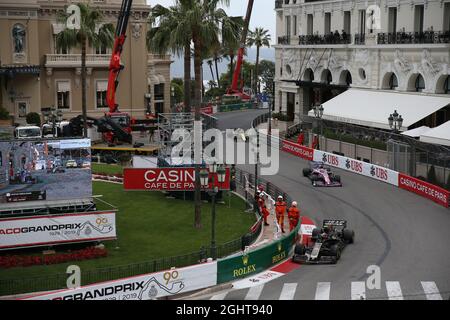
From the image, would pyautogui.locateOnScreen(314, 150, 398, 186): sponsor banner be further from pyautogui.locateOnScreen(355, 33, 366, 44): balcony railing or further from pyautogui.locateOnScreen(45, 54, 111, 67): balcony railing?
pyautogui.locateOnScreen(45, 54, 111, 67): balcony railing

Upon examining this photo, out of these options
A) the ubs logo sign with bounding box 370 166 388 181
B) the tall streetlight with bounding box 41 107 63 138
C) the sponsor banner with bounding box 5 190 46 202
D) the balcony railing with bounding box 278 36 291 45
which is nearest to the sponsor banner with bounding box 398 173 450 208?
the ubs logo sign with bounding box 370 166 388 181

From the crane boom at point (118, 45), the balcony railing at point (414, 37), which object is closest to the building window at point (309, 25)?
the balcony railing at point (414, 37)

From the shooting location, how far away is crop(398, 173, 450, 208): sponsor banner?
4178 centimetres

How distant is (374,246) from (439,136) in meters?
15.0

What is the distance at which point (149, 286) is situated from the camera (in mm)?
26438

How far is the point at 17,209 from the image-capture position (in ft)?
107

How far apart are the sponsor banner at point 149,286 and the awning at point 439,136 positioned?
22.6 metres

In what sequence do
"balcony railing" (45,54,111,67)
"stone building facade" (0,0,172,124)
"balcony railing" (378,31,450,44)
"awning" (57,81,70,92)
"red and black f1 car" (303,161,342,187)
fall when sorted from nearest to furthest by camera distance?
1. "red and black f1 car" (303,161,342,187)
2. "balcony railing" (378,31,450,44)
3. "stone building facade" (0,0,172,124)
4. "balcony railing" (45,54,111,67)
5. "awning" (57,81,70,92)

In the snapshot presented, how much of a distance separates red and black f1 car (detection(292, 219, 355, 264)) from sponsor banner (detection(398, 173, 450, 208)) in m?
9.28

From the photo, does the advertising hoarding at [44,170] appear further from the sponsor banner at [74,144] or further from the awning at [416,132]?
the awning at [416,132]

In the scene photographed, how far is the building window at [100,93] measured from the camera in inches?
2889

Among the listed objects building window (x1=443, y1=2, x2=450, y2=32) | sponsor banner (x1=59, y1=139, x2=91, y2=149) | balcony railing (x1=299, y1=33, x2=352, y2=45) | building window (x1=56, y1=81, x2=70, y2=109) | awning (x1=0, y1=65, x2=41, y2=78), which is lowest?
sponsor banner (x1=59, y1=139, x2=91, y2=149)

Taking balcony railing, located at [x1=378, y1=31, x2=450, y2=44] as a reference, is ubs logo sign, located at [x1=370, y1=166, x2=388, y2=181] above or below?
below

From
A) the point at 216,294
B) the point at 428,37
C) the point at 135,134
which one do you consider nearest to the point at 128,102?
the point at 135,134
